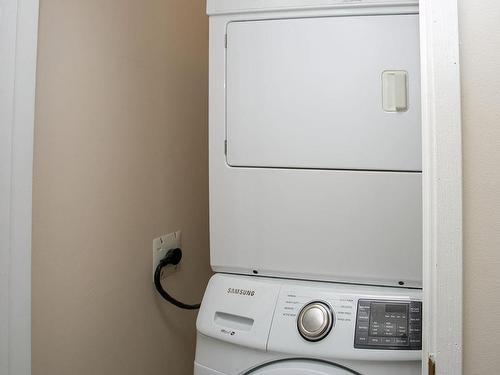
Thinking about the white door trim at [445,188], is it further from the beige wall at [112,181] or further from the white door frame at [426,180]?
the beige wall at [112,181]

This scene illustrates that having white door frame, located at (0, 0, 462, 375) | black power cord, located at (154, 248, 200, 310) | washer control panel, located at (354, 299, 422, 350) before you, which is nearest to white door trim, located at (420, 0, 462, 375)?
white door frame, located at (0, 0, 462, 375)

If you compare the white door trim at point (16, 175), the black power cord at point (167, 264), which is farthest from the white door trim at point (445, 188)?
the black power cord at point (167, 264)

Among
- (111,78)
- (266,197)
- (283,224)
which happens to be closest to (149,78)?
(111,78)

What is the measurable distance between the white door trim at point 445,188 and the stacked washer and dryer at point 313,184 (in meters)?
0.32

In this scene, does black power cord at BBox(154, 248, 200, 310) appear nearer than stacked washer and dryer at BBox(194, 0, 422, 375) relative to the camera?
No

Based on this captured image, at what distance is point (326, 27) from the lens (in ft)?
3.48

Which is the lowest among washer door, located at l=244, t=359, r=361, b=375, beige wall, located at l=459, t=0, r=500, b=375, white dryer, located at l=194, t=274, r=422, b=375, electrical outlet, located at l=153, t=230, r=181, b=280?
washer door, located at l=244, t=359, r=361, b=375

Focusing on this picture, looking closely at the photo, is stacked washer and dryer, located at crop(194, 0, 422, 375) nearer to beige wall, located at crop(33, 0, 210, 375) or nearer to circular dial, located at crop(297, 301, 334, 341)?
circular dial, located at crop(297, 301, 334, 341)

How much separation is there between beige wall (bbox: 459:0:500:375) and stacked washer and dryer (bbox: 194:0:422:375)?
0.31 m

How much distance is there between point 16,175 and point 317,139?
0.86 metres

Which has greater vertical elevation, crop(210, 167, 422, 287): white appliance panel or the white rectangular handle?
the white rectangular handle

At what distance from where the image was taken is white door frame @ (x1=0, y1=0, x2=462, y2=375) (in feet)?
2.06

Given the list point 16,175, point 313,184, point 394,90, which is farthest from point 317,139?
point 16,175

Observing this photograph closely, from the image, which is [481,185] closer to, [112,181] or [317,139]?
[317,139]
